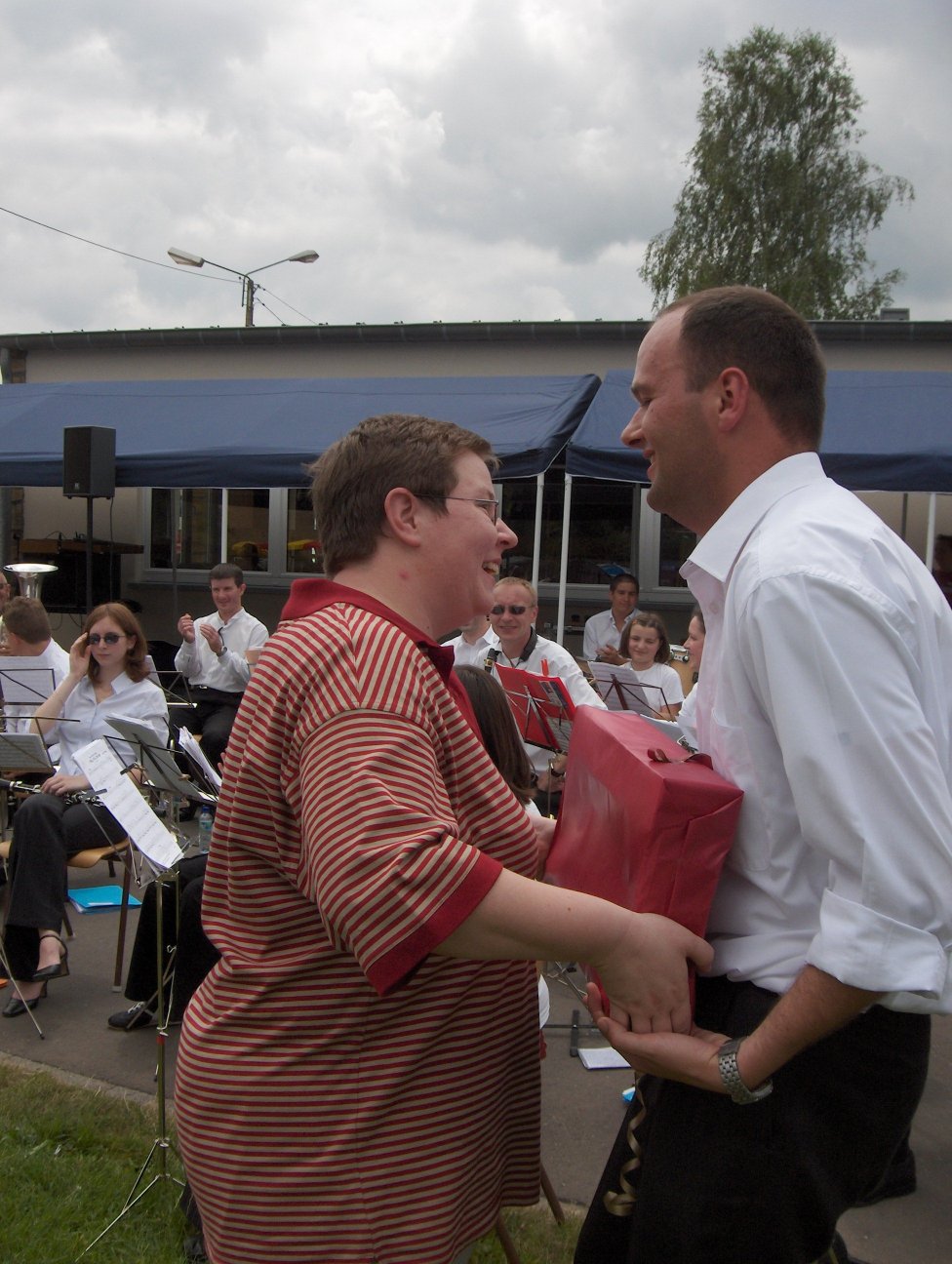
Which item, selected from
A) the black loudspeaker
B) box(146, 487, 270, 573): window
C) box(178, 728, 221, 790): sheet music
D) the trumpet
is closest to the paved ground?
the trumpet

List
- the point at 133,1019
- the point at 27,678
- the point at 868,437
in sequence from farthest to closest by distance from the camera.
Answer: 1. the point at 868,437
2. the point at 27,678
3. the point at 133,1019

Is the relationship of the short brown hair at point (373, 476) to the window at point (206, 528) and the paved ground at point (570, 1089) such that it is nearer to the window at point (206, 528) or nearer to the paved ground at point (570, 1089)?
the paved ground at point (570, 1089)

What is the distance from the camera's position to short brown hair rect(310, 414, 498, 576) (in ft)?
5.13

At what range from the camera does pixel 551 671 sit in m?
6.23

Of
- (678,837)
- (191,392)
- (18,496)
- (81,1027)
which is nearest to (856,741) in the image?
(678,837)

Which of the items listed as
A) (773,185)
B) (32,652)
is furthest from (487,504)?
(773,185)

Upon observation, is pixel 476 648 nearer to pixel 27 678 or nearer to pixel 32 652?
pixel 27 678

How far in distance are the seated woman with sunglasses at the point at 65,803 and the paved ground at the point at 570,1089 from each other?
0.20 m

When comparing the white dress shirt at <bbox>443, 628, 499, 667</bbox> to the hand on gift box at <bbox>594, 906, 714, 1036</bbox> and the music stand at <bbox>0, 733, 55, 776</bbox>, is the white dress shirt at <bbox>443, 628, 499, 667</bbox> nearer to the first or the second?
the music stand at <bbox>0, 733, 55, 776</bbox>

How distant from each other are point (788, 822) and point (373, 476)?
2.59 feet

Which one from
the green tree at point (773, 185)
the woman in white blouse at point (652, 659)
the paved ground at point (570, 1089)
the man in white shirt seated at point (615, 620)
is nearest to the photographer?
the paved ground at point (570, 1089)

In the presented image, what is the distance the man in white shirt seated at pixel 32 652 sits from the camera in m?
6.40

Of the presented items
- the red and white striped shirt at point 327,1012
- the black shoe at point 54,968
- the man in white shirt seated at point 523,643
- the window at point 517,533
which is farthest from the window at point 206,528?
the red and white striped shirt at point 327,1012

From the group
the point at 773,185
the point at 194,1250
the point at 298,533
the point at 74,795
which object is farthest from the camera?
the point at 773,185
